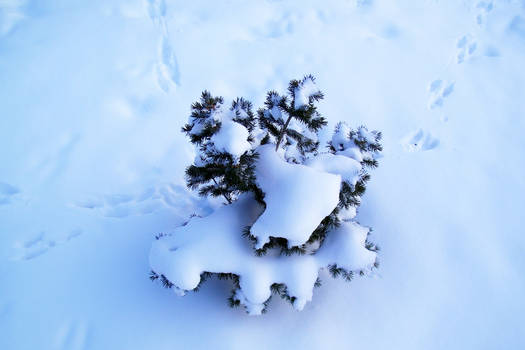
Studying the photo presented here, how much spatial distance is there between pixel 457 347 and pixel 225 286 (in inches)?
117

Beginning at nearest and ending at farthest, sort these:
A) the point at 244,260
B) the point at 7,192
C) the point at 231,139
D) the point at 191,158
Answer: the point at 231,139 → the point at 244,260 → the point at 7,192 → the point at 191,158

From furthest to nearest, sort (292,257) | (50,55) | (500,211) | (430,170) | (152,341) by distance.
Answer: (50,55)
(430,170)
(500,211)
(152,341)
(292,257)

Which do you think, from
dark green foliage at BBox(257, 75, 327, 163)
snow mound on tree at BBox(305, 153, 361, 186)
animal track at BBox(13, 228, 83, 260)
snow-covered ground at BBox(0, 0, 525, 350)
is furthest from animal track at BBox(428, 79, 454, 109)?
animal track at BBox(13, 228, 83, 260)

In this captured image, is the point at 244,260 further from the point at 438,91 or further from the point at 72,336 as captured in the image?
the point at 438,91

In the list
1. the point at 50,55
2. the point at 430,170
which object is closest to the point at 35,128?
the point at 50,55

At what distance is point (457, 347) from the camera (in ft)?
13.2

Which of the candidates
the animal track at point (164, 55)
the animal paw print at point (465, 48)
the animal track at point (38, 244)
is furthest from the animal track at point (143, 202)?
the animal paw print at point (465, 48)

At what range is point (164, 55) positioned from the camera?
319 inches

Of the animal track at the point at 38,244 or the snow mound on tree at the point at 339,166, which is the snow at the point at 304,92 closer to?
the snow mound on tree at the point at 339,166

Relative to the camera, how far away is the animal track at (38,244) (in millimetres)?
4789

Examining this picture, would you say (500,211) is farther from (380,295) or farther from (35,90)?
(35,90)

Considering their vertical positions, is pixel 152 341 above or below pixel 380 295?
below

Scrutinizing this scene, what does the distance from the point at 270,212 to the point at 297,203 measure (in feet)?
0.94

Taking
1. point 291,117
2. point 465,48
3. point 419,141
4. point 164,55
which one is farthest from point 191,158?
point 465,48
